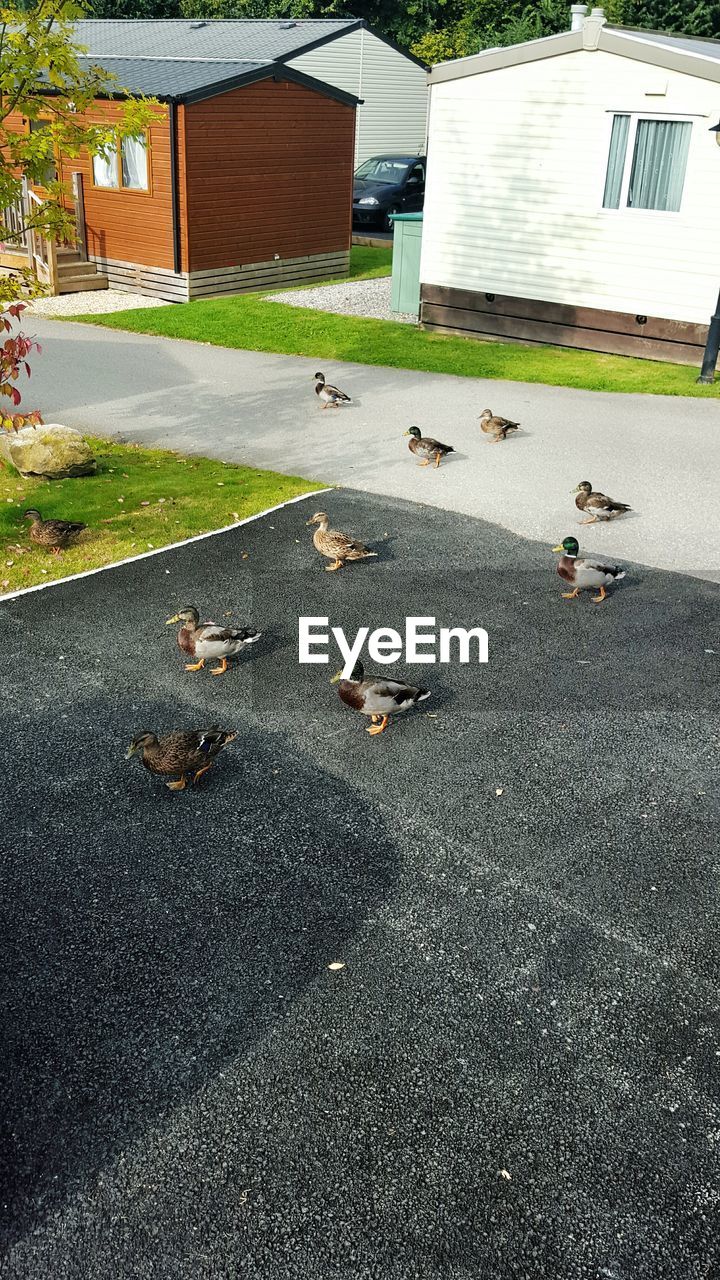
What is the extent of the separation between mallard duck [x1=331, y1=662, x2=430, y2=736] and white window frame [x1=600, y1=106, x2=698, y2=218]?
14110 mm

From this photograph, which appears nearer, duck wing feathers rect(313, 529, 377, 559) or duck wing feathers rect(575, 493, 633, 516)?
duck wing feathers rect(313, 529, 377, 559)

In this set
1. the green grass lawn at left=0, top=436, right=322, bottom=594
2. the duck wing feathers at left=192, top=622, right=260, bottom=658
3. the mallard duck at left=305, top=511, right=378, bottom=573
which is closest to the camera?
the duck wing feathers at left=192, top=622, right=260, bottom=658

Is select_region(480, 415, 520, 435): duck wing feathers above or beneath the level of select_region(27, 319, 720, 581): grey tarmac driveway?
above

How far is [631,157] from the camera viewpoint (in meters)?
18.8

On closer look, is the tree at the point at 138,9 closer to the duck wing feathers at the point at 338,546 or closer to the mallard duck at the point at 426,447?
the mallard duck at the point at 426,447

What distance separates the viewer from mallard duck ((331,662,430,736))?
787 cm

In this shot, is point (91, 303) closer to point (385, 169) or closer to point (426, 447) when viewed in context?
point (426, 447)

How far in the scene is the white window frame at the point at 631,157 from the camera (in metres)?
18.2

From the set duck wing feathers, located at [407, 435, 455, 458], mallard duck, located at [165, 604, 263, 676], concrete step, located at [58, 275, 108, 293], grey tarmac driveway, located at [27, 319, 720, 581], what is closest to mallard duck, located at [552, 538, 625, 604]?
grey tarmac driveway, located at [27, 319, 720, 581]

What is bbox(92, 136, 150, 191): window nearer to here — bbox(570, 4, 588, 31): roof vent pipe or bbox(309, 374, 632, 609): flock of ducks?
bbox(570, 4, 588, 31): roof vent pipe

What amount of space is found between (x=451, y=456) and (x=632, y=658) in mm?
6113

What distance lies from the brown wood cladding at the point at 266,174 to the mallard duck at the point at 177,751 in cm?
1914

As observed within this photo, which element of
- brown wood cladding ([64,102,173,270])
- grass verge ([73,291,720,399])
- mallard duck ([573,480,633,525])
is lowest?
mallard duck ([573,480,633,525])


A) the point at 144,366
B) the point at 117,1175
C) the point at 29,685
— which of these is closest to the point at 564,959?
the point at 117,1175
